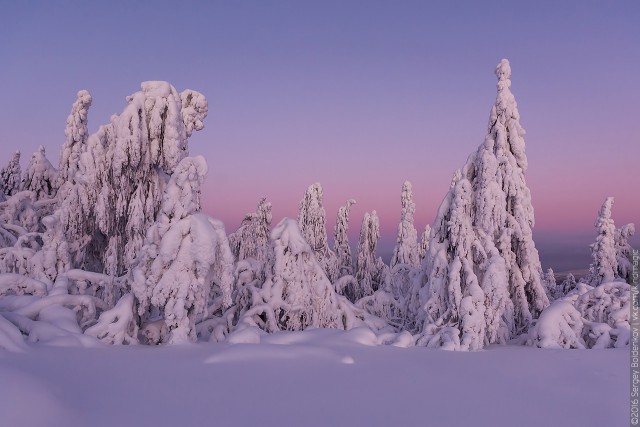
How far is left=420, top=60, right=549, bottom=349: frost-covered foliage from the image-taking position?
1329 cm

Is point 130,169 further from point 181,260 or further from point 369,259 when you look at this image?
point 369,259

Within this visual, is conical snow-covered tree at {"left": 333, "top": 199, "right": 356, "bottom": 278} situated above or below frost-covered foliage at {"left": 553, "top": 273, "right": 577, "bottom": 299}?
above

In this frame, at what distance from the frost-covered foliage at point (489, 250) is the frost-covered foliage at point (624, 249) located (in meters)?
Result: 14.7

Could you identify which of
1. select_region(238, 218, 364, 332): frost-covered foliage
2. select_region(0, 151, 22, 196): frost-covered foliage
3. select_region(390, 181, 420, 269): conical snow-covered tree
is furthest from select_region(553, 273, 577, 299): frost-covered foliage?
select_region(0, 151, 22, 196): frost-covered foliage

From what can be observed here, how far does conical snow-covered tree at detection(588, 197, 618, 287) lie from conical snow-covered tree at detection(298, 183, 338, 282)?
17.6 m

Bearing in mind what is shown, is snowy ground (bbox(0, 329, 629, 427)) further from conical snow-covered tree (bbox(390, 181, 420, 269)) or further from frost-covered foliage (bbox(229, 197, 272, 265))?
frost-covered foliage (bbox(229, 197, 272, 265))

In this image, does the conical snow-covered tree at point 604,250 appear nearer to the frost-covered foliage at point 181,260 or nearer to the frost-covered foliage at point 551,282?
the frost-covered foliage at point 551,282

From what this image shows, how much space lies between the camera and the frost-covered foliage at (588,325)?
1184 centimetres

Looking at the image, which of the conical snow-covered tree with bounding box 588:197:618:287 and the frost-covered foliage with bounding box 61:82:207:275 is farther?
the conical snow-covered tree with bounding box 588:197:618:287

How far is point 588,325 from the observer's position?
41.3 feet

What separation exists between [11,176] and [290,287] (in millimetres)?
21370

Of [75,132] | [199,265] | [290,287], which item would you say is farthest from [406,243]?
[199,265]

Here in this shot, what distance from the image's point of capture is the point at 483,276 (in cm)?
1394

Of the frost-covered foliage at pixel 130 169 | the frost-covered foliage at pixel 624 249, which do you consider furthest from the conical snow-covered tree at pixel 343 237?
the frost-covered foliage at pixel 130 169
